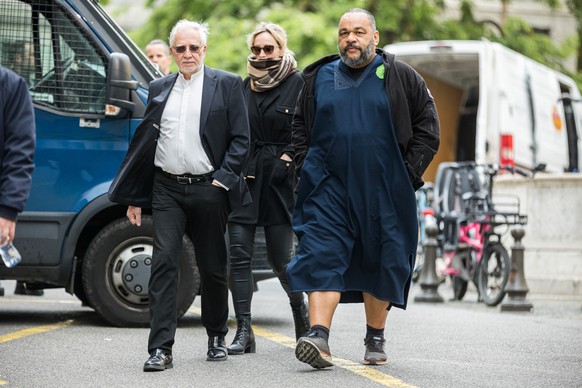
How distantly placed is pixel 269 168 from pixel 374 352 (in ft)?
4.63

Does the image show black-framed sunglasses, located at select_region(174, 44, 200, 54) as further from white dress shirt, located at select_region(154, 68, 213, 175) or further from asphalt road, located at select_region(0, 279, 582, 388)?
asphalt road, located at select_region(0, 279, 582, 388)

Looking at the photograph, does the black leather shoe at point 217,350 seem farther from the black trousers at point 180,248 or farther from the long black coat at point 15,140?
the long black coat at point 15,140

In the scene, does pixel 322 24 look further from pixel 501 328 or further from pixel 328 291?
pixel 328 291

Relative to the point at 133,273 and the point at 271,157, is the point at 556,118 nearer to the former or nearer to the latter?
the point at 133,273

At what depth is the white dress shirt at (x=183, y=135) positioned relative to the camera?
24.7 ft

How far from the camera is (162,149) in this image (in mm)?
7566

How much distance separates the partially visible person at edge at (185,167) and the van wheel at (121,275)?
6.24ft

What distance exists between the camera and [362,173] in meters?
7.46

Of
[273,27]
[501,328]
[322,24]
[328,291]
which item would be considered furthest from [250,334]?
[322,24]

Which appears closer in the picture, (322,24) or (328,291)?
(328,291)

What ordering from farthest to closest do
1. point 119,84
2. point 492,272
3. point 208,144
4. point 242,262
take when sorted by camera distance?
1. point 492,272
2. point 119,84
3. point 242,262
4. point 208,144

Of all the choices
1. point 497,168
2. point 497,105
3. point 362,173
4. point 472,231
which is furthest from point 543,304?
point 362,173

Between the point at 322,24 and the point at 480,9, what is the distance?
46.0 ft

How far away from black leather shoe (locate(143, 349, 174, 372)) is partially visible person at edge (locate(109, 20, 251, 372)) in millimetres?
16
